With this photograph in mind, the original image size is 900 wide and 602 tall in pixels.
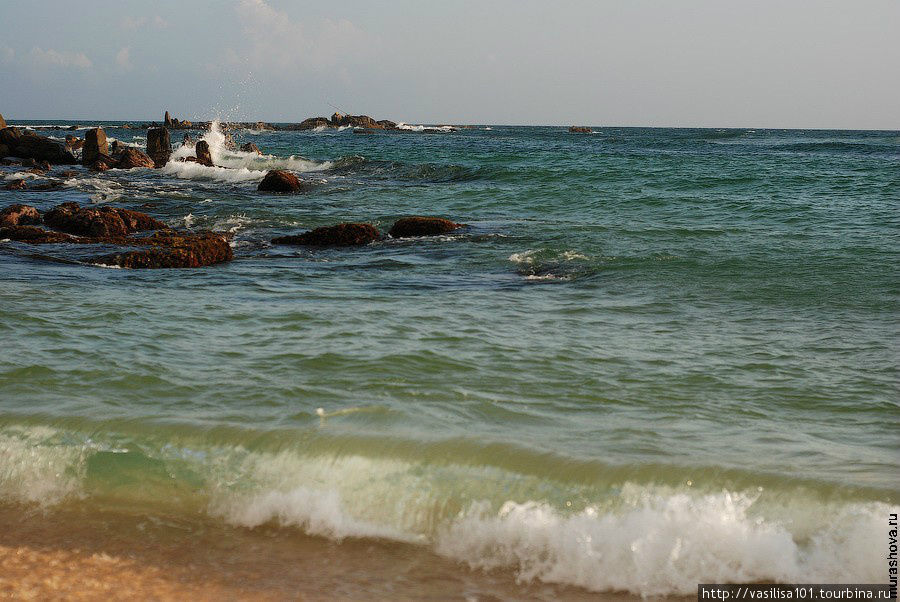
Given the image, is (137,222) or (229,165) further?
(229,165)

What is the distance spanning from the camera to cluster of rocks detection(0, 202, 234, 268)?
1092cm

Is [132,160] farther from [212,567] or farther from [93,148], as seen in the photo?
[212,567]

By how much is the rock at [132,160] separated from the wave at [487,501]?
2618 cm

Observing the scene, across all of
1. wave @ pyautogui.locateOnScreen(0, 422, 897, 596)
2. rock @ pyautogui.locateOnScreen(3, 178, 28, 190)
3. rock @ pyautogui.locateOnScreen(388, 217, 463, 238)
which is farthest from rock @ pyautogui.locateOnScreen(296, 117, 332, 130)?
wave @ pyautogui.locateOnScreen(0, 422, 897, 596)

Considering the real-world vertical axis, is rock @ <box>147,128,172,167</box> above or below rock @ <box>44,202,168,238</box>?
above

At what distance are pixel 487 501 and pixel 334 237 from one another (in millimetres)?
9464

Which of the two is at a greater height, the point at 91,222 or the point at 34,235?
the point at 91,222

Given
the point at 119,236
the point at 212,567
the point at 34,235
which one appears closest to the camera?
the point at 212,567

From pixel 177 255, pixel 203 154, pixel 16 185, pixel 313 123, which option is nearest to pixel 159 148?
pixel 203 154

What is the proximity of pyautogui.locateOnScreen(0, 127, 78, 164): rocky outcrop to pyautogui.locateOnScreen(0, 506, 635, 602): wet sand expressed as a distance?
2981cm

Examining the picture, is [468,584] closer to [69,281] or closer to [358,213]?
[69,281]

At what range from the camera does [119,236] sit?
13.1 meters

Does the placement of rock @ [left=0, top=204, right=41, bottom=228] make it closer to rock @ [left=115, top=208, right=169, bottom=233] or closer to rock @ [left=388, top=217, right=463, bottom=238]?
rock @ [left=115, top=208, right=169, bottom=233]

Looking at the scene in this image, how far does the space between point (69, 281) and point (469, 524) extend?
23.3ft
